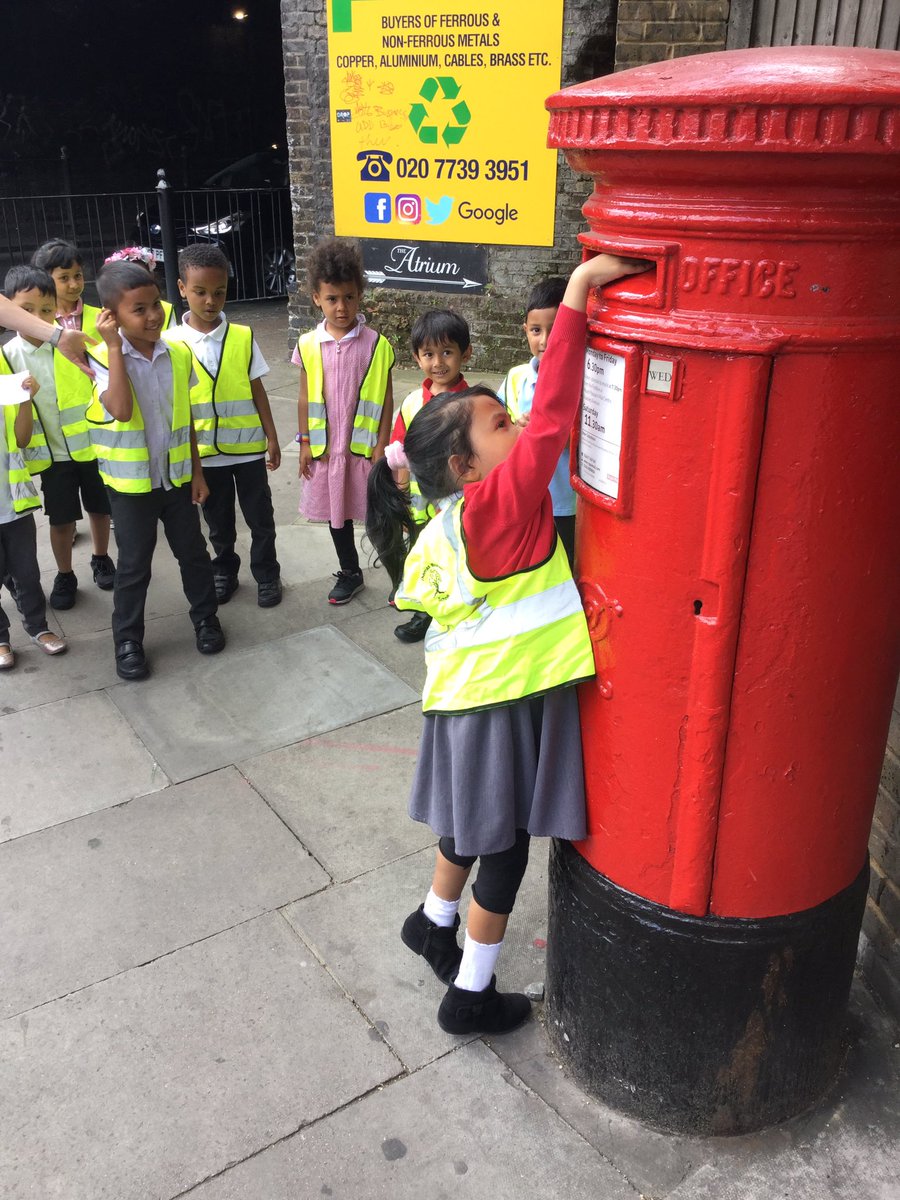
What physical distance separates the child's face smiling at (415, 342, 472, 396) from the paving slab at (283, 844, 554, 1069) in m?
1.77

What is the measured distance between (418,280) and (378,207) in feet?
2.23

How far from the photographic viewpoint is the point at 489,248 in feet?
26.6

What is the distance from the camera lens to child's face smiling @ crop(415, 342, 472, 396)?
149 inches

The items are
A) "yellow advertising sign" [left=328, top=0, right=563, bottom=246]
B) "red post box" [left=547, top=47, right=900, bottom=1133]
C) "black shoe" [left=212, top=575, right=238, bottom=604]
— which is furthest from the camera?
"yellow advertising sign" [left=328, top=0, right=563, bottom=246]

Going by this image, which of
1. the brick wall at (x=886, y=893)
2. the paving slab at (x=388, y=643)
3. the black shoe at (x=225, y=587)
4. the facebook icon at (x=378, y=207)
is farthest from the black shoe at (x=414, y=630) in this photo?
the facebook icon at (x=378, y=207)

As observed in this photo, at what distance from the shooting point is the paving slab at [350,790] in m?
3.17

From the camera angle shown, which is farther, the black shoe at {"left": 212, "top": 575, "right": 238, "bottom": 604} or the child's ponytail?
the black shoe at {"left": 212, "top": 575, "right": 238, "bottom": 604}

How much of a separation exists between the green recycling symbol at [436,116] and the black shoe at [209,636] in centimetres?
513

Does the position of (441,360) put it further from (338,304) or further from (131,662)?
(131,662)

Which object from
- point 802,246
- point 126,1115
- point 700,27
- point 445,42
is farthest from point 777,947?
point 445,42

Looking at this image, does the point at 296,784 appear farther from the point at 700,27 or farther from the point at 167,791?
the point at 700,27

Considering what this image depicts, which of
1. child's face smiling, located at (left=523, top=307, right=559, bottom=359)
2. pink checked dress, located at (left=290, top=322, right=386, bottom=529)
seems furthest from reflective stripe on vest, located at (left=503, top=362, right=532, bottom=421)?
pink checked dress, located at (left=290, top=322, right=386, bottom=529)

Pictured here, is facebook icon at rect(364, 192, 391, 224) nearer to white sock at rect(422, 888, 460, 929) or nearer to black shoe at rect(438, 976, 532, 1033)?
white sock at rect(422, 888, 460, 929)

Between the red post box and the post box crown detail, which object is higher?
the post box crown detail
